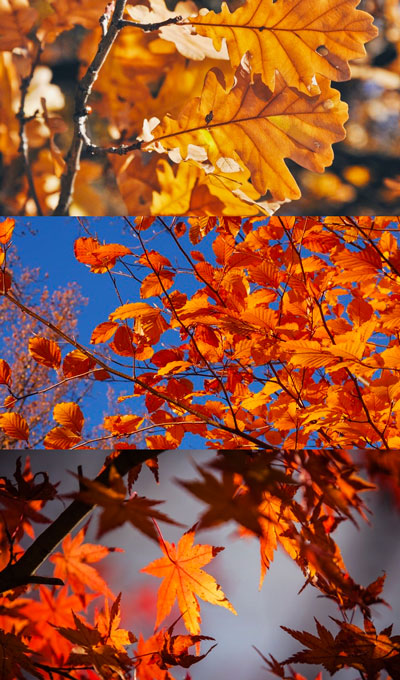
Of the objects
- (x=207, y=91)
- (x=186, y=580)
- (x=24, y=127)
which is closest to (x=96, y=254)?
(x=24, y=127)

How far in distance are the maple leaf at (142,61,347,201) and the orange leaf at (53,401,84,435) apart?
478 millimetres

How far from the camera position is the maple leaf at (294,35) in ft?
3.09

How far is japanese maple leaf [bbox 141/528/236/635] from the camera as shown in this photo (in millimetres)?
644

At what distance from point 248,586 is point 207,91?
0.77m

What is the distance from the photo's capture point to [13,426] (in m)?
1.06

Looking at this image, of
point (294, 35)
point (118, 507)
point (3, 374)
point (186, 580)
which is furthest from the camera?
point (3, 374)

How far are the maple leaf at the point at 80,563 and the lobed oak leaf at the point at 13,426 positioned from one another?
1.16ft

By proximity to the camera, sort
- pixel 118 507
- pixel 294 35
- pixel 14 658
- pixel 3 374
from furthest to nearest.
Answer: pixel 3 374, pixel 294 35, pixel 118 507, pixel 14 658

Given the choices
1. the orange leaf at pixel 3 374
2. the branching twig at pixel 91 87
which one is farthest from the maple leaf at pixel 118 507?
the branching twig at pixel 91 87

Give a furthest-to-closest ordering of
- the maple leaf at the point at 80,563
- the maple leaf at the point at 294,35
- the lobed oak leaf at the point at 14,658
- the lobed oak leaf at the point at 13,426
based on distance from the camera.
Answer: the lobed oak leaf at the point at 13,426, the maple leaf at the point at 294,35, the maple leaf at the point at 80,563, the lobed oak leaf at the point at 14,658

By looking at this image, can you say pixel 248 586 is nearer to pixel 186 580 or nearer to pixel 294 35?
pixel 186 580

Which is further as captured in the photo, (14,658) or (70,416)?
(70,416)

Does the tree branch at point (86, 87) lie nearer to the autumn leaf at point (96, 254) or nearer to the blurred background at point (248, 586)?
the autumn leaf at point (96, 254)

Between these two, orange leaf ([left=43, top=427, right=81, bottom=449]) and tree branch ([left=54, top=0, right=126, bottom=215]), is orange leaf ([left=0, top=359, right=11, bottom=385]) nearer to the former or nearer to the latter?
orange leaf ([left=43, top=427, right=81, bottom=449])
